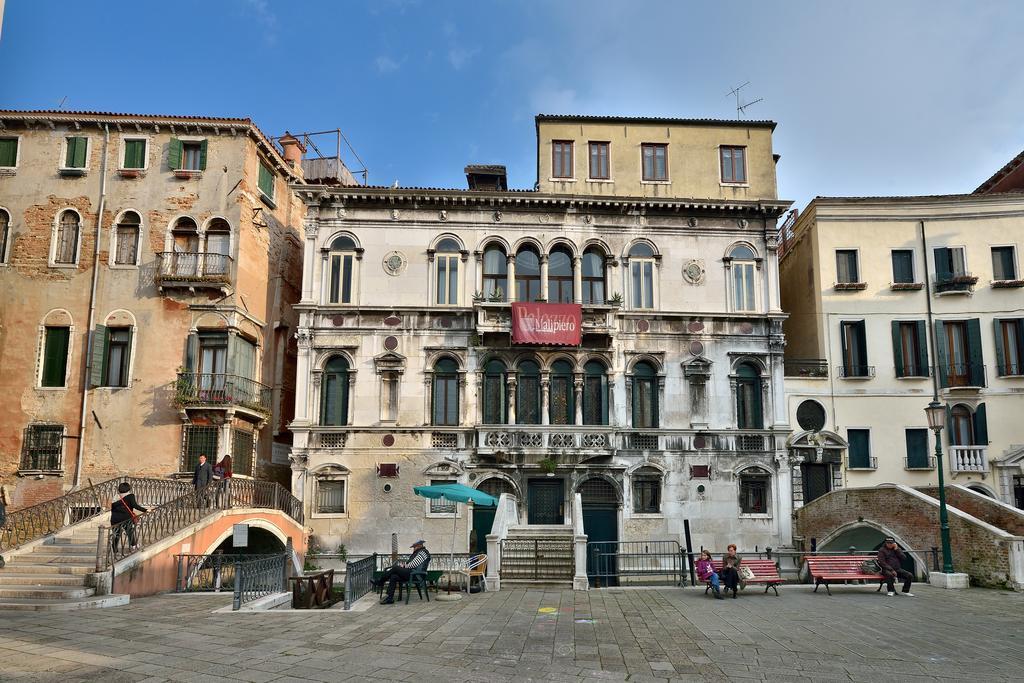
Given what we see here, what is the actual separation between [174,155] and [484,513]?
16.0 m

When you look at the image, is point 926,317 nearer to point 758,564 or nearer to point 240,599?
point 758,564

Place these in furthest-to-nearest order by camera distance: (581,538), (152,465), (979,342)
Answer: (979,342) → (152,465) → (581,538)

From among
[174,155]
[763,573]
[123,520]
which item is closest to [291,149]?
[174,155]

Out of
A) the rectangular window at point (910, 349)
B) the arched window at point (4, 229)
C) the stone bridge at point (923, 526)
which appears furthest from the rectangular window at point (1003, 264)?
the arched window at point (4, 229)

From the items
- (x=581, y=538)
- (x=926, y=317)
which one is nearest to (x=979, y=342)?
(x=926, y=317)

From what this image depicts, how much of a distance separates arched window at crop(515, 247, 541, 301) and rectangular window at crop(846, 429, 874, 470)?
12.3 meters

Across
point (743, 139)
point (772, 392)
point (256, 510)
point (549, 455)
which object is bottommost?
point (256, 510)

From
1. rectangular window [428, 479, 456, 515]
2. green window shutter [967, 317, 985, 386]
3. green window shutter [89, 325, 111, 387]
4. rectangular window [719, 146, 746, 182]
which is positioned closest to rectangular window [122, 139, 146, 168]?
green window shutter [89, 325, 111, 387]

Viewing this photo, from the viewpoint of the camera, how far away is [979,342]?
28812 millimetres

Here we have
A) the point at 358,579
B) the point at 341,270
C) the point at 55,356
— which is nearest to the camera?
the point at 358,579

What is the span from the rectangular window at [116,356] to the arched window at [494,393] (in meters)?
11.7

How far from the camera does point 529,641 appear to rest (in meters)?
12.0

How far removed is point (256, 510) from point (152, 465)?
4622mm

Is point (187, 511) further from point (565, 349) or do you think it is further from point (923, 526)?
point (923, 526)
